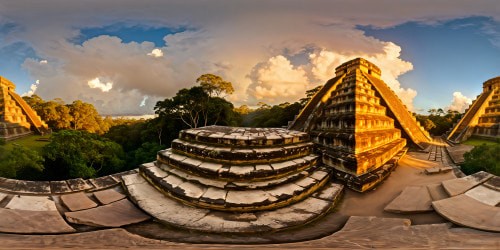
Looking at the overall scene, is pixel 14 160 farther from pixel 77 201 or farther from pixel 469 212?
pixel 469 212

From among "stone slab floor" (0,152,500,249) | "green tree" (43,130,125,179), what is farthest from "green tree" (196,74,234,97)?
"stone slab floor" (0,152,500,249)

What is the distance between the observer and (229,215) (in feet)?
10.7

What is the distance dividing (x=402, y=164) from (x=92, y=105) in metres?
37.5

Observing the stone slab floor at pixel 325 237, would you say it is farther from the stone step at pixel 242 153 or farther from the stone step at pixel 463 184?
the stone step at pixel 242 153

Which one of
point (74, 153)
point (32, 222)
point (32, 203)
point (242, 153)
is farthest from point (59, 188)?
point (74, 153)

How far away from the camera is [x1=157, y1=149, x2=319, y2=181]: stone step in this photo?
395cm

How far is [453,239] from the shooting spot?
7.61 ft

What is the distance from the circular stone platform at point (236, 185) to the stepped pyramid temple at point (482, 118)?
54.7 feet

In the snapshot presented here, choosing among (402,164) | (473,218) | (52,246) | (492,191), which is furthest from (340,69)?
(52,246)

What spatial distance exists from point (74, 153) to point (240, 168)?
12198mm

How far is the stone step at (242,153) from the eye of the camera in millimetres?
4309

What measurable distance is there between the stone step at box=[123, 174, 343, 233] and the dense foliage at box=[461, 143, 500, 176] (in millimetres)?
4091

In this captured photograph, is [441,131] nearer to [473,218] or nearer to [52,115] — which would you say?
[473,218]

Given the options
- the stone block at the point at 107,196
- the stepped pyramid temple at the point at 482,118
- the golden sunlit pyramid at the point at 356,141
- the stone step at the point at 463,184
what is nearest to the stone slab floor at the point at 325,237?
the stone step at the point at 463,184
